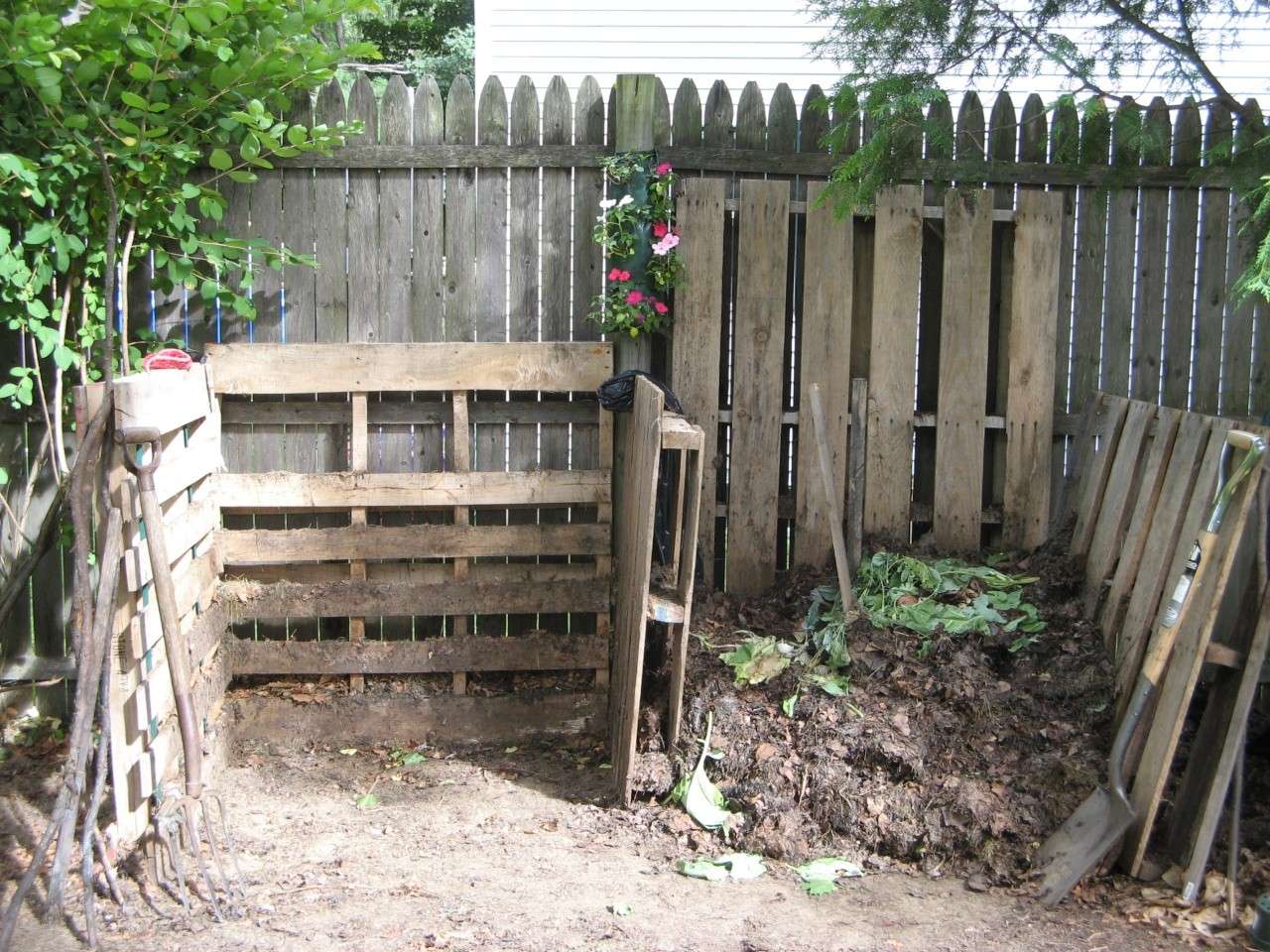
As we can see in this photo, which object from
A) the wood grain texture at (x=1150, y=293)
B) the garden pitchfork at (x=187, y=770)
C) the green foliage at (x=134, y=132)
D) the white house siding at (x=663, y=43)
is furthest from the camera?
the white house siding at (x=663, y=43)

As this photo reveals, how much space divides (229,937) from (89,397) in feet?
5.40

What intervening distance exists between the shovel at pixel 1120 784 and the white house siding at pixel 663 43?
6316 mm

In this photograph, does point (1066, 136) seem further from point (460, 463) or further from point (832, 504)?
point (460, 463)

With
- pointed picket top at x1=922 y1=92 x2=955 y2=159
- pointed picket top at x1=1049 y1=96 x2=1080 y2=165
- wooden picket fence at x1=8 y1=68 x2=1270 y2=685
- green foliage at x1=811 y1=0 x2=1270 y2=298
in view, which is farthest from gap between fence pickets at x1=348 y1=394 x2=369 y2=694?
pointed picket top at x1=1049 y1=96 x2=1080 y2=165

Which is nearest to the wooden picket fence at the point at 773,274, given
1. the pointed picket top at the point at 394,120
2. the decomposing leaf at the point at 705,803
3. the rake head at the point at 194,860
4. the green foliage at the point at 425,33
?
the pointed picket top at the point at 394,120

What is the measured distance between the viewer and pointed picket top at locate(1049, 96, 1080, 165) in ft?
16.0

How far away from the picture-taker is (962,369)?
5.00 meters

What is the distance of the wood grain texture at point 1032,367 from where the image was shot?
4938mm

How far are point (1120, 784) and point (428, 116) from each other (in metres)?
3.63

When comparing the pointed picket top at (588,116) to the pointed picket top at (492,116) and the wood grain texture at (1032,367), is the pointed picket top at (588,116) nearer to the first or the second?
the pointed picket top at (492,116)

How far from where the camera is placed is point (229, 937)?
3383 millimetres

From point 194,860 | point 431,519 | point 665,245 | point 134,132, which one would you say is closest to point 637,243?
point 665,245

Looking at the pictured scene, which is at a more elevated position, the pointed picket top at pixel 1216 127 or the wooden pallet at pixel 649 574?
the pointed picket top at pixel 1216 127

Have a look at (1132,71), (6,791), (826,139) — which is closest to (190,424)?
(6,791)
